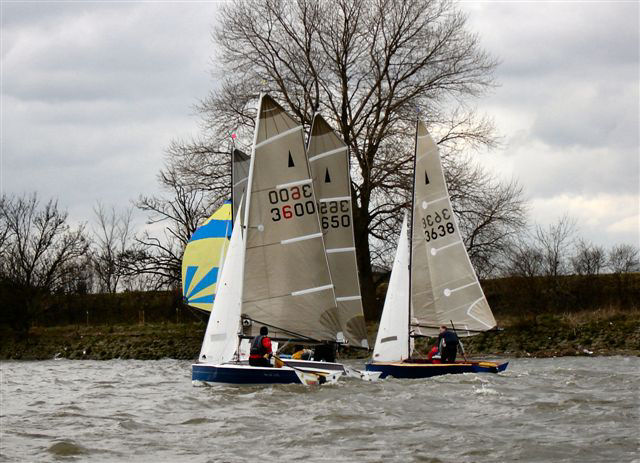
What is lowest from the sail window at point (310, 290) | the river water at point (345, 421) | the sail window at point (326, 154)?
the river water at point (345, 421)

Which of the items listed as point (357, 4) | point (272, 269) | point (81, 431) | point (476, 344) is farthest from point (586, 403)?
point (357, 4)

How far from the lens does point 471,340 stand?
3703cm

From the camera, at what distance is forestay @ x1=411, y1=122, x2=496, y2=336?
2770cm

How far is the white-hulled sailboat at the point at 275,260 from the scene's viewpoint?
23.9 metres

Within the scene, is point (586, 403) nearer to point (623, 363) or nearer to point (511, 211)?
point (623, 363)

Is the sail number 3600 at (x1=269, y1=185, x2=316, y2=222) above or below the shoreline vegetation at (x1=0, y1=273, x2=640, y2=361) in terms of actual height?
above

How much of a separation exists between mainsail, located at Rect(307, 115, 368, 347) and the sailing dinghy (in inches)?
55.6

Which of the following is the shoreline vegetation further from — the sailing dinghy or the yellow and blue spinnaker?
the yellow and blue spinnaker

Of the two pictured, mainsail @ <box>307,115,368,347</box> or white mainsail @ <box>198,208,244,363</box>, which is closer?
white mainsail @ <box>198,208,244,363</box>

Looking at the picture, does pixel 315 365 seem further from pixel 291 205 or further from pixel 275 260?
pixel 291 205

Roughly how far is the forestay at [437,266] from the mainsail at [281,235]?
4.25m

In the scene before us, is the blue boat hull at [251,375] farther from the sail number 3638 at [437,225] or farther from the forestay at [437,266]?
the sail number 3638 at [437,225]

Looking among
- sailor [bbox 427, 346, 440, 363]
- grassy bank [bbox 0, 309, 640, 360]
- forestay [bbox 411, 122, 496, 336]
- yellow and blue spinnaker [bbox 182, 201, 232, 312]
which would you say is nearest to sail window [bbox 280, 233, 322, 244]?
forestay [bbox 411, 122, 496, 336]

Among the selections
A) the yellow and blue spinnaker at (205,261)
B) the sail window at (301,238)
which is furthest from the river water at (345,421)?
the yellow and blue spinnaker at (205,261)
